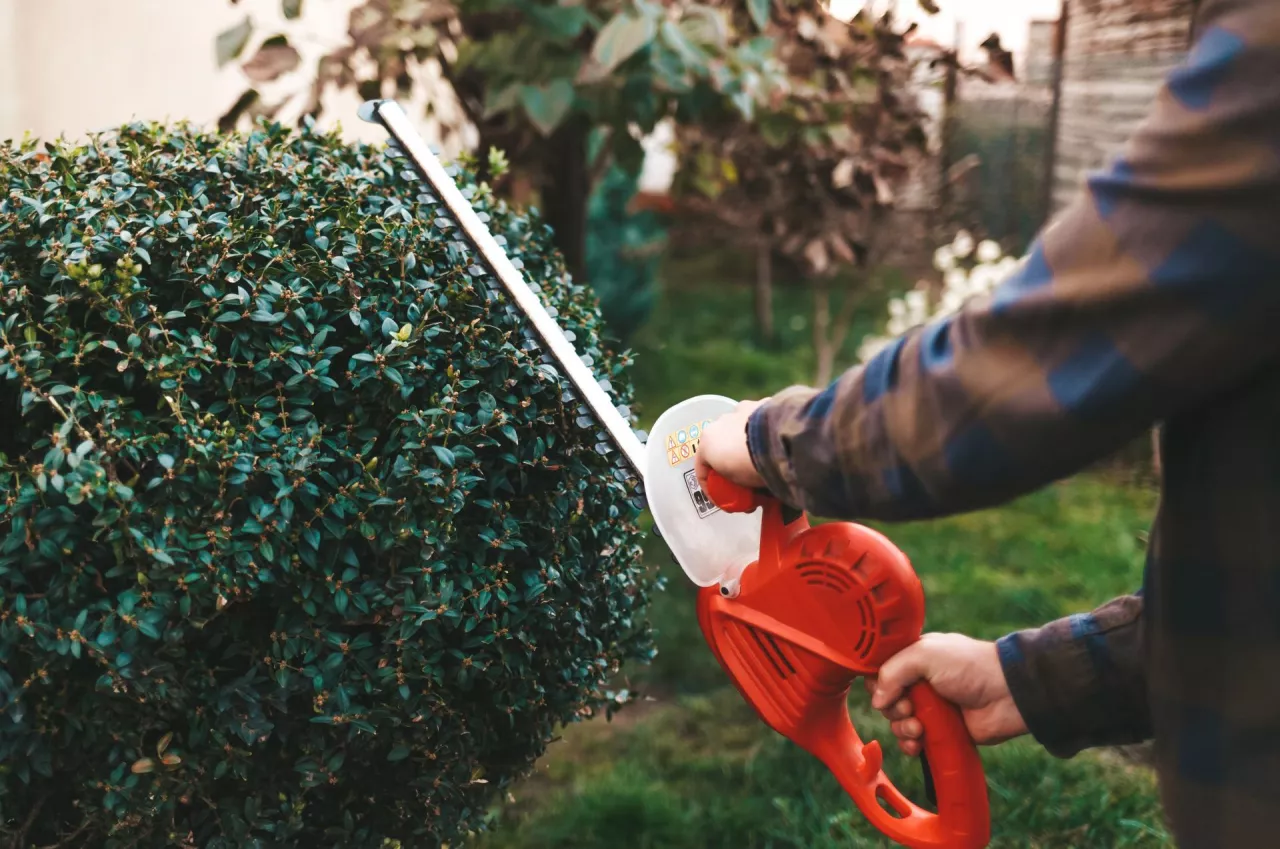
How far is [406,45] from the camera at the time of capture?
3.61 m

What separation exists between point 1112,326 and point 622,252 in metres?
5.34

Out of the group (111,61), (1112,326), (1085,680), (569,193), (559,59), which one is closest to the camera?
(1112,326)

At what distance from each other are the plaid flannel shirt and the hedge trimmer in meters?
0.33

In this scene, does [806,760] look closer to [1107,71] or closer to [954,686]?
[954,686]

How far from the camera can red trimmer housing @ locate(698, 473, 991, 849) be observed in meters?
1.50

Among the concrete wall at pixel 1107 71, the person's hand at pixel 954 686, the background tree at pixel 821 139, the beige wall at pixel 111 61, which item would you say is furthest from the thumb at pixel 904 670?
the concrete wall at pixel 1107 71

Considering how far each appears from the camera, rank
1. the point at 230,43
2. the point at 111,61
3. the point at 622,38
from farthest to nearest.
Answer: the point at 111,61 → the point at 230,43 → the point at 622,38

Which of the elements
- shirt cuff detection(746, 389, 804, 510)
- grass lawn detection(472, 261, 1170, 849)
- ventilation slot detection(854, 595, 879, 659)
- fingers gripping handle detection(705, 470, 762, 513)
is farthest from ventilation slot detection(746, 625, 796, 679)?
grass lawn detection(472, 261, 1170, 849)

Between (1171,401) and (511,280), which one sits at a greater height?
(511,280)

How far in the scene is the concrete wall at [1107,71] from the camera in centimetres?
500

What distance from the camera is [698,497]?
1668mm

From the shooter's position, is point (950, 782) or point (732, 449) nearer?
point (732, 449)

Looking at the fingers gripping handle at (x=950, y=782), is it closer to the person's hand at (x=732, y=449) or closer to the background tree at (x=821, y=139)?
the person's hand at (x=732, y=449)

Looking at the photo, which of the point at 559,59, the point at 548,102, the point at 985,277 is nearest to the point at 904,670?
the point at 548,102
